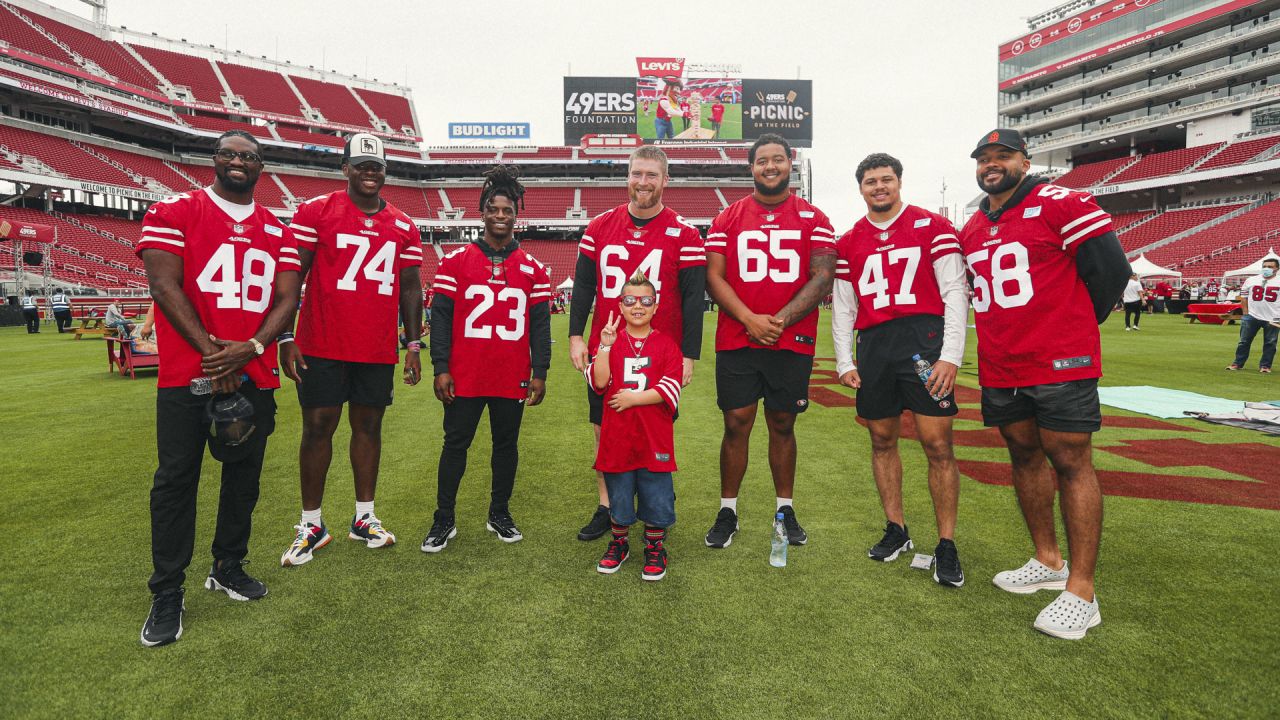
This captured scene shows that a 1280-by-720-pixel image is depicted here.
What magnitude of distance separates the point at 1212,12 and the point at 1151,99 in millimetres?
5458

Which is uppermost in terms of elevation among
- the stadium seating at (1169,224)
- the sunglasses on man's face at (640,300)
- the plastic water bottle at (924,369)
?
the stadium seating at (1169,224)

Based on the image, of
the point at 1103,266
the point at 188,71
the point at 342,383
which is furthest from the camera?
the point at 188,71

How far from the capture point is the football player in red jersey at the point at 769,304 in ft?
11.6

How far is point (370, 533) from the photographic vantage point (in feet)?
11.6

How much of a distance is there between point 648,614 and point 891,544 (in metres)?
1.46

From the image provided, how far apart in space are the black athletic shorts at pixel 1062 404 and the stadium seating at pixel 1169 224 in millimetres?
43120

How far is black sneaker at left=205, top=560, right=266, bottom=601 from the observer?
2889 mm

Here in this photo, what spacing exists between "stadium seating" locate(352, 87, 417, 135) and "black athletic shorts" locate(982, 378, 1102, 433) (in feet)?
201

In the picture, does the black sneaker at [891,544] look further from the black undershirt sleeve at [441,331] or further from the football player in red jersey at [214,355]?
the football player in red jersey at [214,355]

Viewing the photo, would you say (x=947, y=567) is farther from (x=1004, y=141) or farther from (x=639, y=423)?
(x=1004, y=141)

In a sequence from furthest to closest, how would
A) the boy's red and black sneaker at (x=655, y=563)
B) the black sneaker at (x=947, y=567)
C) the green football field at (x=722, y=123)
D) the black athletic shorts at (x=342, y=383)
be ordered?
the green football field at (x=722, y=123) < the black athletic shorts at (x=342, y=383) < the boy's red and black sneaker at (x=655, y=563) < the black sneaker at (x=947, y=567)

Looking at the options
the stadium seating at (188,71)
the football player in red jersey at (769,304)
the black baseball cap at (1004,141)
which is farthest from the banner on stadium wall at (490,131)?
the black baseball cap at (1004,141)

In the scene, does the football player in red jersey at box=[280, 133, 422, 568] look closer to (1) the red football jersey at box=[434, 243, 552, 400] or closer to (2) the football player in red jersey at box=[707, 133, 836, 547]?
(1) the red football jersey at box=[434, 243, 552, 400]

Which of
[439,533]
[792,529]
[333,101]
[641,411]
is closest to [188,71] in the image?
[333,101]
